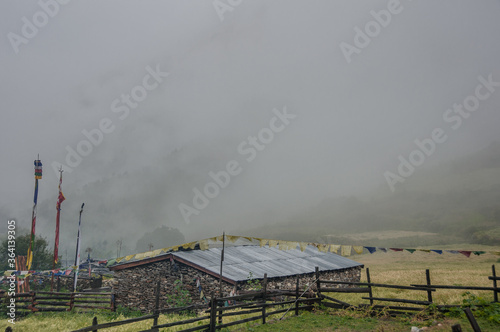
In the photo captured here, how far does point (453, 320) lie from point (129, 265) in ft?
58.1

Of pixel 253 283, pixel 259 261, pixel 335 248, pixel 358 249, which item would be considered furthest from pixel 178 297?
pixel 358 249

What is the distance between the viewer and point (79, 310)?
23.5 meters

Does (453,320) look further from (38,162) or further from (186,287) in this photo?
(38,162)

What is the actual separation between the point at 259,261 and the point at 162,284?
23.5ft

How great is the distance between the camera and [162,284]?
2097 cm

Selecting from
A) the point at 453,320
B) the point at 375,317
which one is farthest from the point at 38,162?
the point at 453,320

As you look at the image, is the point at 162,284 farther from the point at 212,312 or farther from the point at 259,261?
the point at 212,312

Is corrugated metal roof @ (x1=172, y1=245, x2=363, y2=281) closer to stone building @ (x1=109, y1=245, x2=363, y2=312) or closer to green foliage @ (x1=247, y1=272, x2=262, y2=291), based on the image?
stone building @ (x1=109, y1=245, x2=363, y2=312)

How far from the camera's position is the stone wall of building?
19.8 meters

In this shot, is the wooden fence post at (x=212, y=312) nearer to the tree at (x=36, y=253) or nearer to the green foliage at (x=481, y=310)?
the green foliage at (x=481, y=310)

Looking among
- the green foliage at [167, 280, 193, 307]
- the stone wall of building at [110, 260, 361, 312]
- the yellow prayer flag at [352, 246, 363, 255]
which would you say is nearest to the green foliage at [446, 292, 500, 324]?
the yellow prayer flag at [352, 246, 363, 255]

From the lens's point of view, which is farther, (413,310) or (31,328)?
(31,328)

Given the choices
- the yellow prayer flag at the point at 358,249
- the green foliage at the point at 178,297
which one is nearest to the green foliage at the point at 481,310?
the yellow prayer flag at the point at 358,249

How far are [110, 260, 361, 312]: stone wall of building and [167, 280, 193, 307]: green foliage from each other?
0.09 metres
